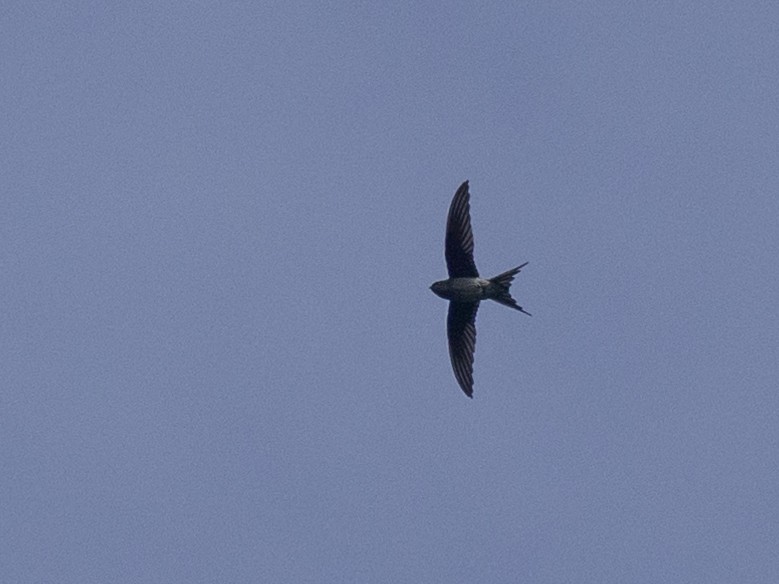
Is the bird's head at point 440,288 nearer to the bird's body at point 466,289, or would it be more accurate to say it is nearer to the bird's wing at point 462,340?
the bird's body at point 466,289

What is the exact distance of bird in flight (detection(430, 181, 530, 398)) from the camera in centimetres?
2980

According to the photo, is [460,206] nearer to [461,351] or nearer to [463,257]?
[463,257]

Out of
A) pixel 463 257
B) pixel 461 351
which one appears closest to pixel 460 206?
pixel 463 257

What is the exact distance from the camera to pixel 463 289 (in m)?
30.3

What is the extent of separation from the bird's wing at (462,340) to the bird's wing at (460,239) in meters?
0.91

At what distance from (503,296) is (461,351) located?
8.60 feet

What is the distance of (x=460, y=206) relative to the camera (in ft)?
102

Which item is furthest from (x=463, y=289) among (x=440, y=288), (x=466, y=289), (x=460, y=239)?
(x=460, y=239)

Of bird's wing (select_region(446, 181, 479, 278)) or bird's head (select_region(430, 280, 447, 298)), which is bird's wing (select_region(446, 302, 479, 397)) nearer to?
bird's head (select_region(430, 280, 447, 298))

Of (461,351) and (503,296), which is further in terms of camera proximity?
(461,351)

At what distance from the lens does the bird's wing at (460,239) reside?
30750mm

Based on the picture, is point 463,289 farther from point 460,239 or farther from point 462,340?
point 462,340

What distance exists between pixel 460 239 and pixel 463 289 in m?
1.21

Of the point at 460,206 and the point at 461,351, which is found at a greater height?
the point at 460,206
